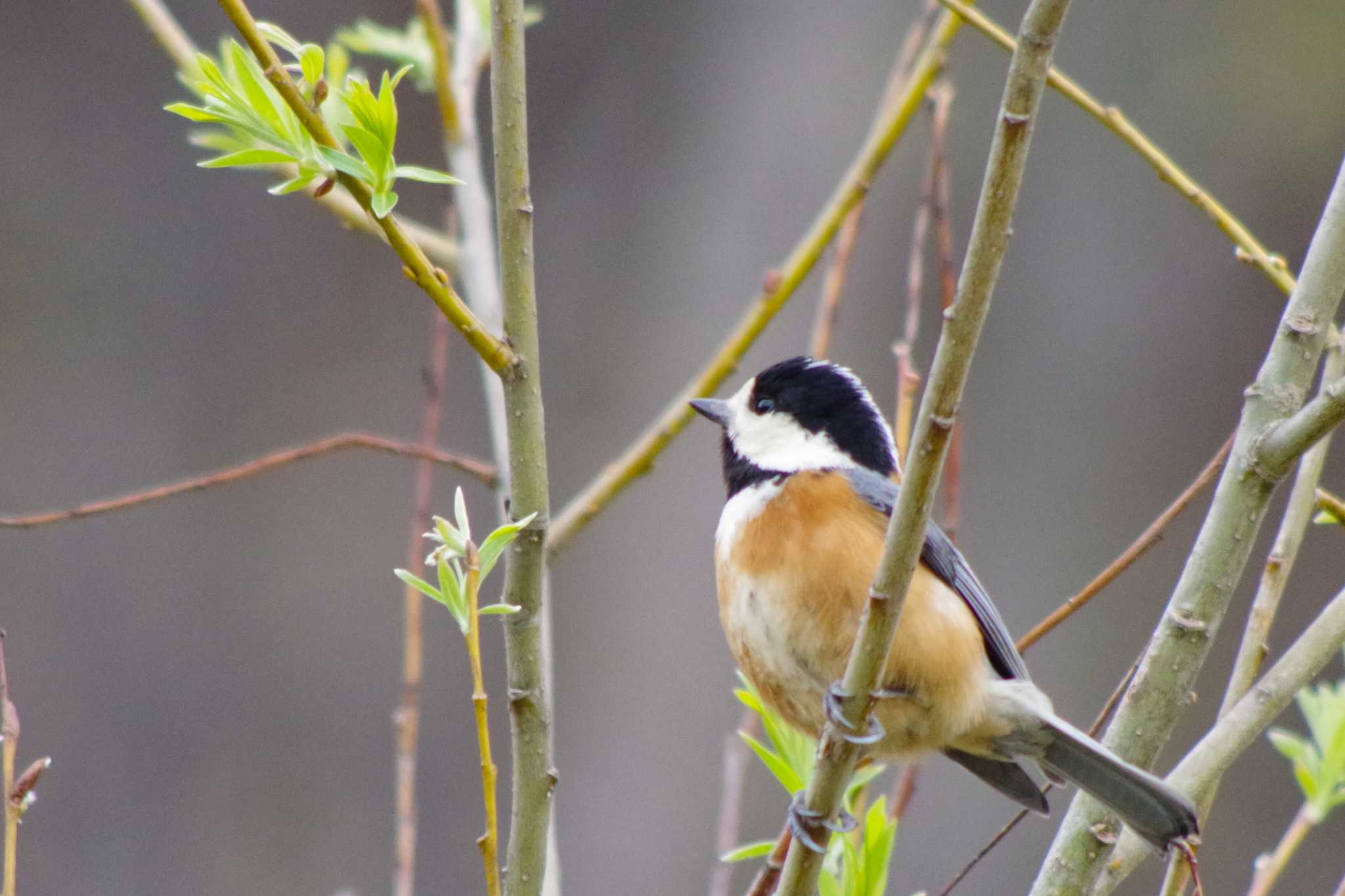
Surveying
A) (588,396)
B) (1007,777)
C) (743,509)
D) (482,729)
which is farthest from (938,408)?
(588,396)

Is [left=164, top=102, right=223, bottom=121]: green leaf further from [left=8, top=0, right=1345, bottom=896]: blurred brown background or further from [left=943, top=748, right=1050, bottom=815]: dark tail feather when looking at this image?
[left=8, top=0, right=1345, bottom=896]: blurred brown background

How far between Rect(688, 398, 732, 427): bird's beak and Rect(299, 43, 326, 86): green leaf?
117cm

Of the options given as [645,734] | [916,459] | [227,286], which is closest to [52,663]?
[227,286]

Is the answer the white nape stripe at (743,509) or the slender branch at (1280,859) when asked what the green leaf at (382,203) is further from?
the slender branch at (1280,859)

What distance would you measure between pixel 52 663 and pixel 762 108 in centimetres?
344

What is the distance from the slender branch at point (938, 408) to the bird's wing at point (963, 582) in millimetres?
745

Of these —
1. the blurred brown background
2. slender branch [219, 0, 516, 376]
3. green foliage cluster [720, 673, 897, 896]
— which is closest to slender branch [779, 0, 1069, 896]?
green foliage cluster [720, 673, 897, 896]

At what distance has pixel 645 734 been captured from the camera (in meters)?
5.14

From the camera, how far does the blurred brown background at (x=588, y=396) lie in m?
5.12

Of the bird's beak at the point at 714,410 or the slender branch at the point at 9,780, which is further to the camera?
the bird's beak at the point at 714,410

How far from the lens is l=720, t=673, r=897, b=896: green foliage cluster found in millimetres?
1816

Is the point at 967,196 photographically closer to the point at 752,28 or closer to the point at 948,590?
the point at 752,28

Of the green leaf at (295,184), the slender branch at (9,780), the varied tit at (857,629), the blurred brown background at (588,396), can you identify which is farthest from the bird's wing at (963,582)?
the blurred brown background at (588,396)

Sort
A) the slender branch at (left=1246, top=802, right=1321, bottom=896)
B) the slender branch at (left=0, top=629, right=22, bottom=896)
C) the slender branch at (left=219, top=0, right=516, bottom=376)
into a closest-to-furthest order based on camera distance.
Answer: the slender branch at (left=0, top=629, right=22, bottom=896) → the slender branch at (left=219, top=0, right=516, bottom=376) → the slender branch at (left=1246, top=802, right=1321, bottom=896)
